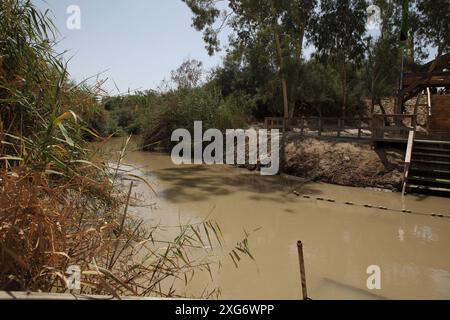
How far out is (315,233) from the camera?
634cm

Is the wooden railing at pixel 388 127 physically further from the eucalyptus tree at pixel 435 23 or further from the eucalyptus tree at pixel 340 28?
Result: the eucalyptus tree at pixel 435 23

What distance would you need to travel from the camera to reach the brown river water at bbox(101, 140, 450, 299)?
14.2 ft

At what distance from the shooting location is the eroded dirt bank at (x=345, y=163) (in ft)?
32.4
